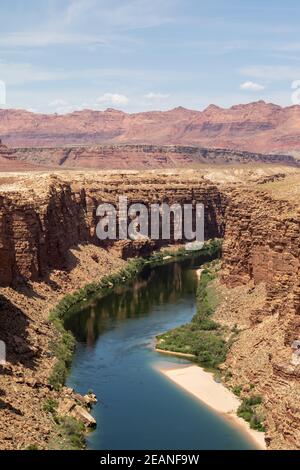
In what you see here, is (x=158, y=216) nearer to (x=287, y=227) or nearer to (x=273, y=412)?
(x=287, y=227)

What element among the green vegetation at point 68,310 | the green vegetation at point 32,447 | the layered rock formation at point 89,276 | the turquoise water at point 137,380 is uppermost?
the layered rock formation at point 89,276

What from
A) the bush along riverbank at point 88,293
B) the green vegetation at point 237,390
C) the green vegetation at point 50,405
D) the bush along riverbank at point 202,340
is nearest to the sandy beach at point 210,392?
the green vegetation at point 237,390

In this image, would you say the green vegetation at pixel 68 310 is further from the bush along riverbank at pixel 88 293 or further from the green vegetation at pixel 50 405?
the green vegetation at pixel 50 405

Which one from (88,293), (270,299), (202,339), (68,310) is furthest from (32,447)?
(88,293)

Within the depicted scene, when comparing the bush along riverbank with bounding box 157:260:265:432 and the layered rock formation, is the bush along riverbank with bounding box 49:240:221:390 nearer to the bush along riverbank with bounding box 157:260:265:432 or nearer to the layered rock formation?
the layered rock formation

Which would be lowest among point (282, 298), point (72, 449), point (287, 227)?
point (72, 449)
